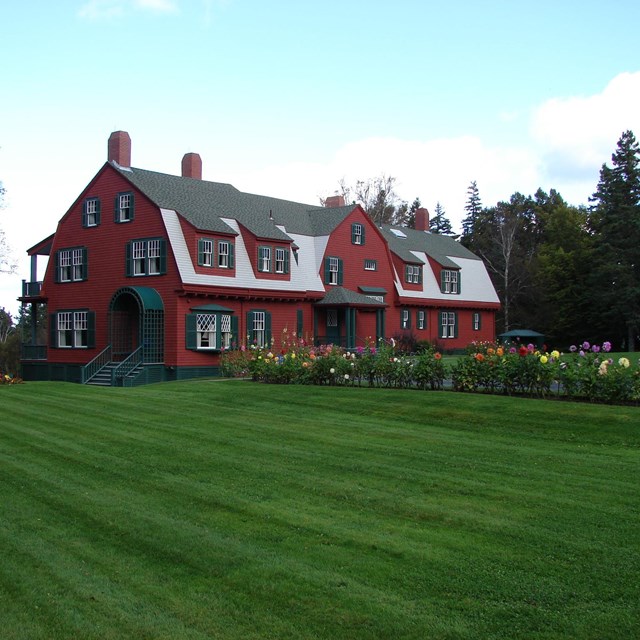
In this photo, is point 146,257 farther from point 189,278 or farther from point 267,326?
point 267,326

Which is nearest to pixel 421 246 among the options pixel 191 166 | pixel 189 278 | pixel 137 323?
pixel 191 166

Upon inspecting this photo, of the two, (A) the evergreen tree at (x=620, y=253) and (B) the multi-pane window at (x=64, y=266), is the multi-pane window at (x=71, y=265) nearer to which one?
(B) the multi-pane window at (x=64, y=266)

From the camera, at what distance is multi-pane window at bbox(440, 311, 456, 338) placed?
43.2m

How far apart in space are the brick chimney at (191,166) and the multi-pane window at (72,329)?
9.09m

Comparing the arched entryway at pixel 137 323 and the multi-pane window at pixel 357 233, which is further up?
the multi-pane window at pixel 357 233

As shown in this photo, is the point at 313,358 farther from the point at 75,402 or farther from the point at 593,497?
the point at 593,497

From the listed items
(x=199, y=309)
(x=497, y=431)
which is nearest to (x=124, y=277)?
(x=199, y=309)

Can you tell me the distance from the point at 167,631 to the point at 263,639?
66 centimetres

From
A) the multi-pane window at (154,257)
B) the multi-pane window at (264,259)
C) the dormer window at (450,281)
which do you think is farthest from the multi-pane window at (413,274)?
the multi-pane window at (154,257)

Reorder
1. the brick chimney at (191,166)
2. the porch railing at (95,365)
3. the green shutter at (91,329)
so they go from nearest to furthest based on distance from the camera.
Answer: the porch railing at (95,365), the green shutter at (91,329), the brick chimney at (191,166)

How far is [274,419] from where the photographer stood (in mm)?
13961

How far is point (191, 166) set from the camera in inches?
1459

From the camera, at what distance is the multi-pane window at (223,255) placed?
30109 mm

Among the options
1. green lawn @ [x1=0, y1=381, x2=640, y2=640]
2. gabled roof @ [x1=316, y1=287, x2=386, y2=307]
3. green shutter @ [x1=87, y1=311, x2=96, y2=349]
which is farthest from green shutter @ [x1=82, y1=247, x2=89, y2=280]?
green lawn @ [x1=0, y1=381, x2=640, y2=640]
